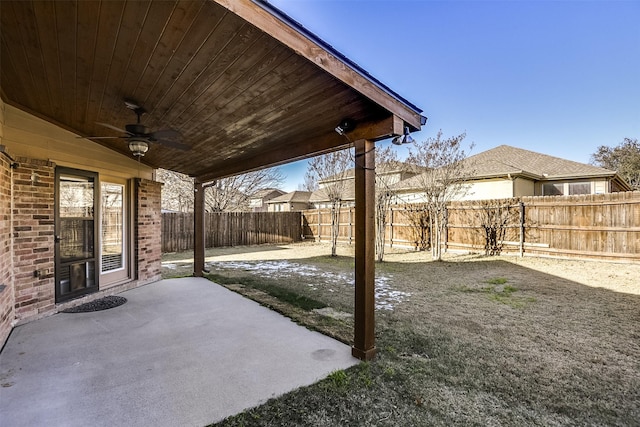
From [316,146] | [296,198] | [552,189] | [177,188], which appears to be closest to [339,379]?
[316,146]

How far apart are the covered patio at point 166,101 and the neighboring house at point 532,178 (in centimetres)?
838

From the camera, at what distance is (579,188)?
11.6 meters

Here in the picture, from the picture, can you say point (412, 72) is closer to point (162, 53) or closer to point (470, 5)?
point (470, 5)

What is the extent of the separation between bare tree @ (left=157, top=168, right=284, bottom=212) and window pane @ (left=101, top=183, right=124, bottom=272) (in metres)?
10.6

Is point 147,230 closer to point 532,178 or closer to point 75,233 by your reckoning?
point 75,233

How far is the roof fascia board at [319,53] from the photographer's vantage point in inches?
68.6

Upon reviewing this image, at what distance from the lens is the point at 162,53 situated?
225cm

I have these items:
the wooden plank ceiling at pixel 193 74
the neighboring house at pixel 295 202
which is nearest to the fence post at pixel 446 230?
the wooden plank ceiling at pixel 193 74

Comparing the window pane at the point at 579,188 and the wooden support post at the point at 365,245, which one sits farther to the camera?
the window pane at the point at 579,188

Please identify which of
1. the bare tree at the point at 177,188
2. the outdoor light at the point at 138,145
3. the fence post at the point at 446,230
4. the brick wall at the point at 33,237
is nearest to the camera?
the outdoor light at the point at 138,145

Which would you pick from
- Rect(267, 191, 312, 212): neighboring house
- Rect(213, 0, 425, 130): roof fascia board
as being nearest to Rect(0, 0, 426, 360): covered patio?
Rect(213, 0, 425, 130): roof fascia board

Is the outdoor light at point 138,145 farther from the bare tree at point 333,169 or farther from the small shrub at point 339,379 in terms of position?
the bare tree at point 333,169

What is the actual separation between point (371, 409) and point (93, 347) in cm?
289

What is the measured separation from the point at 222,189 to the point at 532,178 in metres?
14.8
